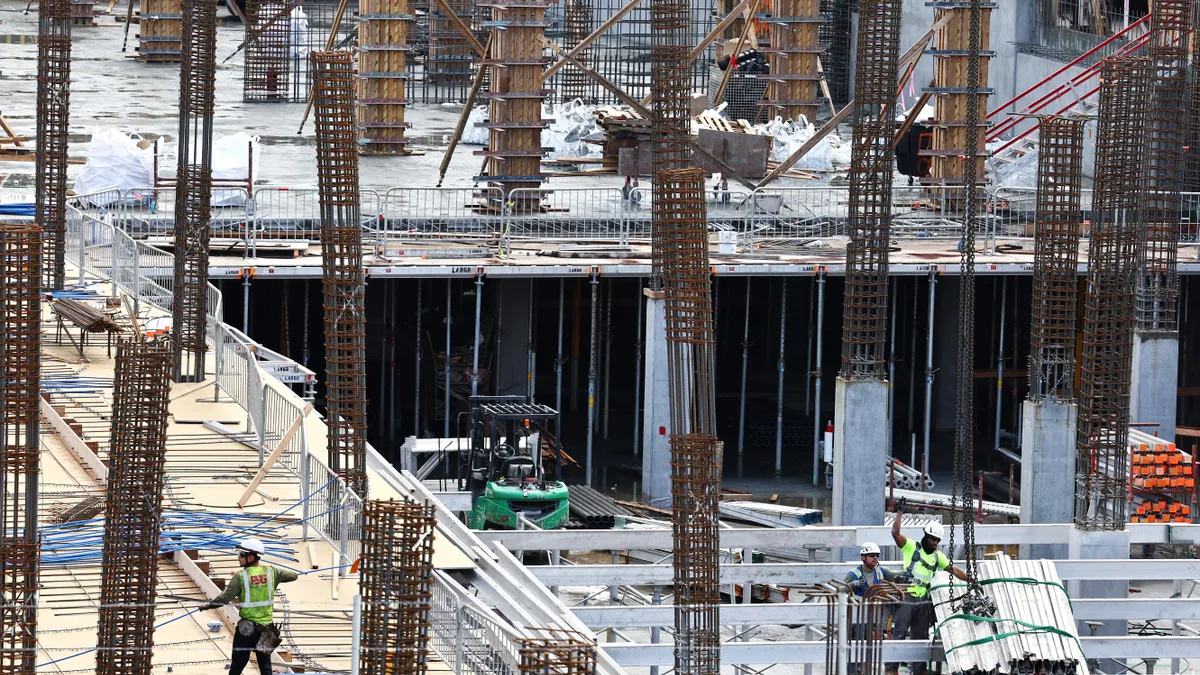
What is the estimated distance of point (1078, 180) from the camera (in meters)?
35.0

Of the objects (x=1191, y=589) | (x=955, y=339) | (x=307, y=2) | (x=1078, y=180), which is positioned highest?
(x=307, y=2)

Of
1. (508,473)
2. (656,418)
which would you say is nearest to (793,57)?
(656,418)

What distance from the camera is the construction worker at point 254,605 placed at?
2067 centimetres

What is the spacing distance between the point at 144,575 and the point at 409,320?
24701mm

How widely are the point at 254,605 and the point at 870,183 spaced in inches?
652

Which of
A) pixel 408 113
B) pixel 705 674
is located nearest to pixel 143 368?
pixel 705 674

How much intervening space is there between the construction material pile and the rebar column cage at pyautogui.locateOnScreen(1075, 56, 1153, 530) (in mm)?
5972

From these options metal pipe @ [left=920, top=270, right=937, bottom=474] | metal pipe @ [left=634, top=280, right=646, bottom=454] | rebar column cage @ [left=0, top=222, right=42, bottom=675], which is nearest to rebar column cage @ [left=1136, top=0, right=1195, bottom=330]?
metal pipe @ [left=920, top=270, right=937, bottom=474]

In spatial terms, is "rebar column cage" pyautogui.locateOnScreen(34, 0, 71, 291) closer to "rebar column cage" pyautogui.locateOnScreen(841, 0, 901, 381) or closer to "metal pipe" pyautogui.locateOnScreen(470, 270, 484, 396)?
"metal pipe" pyautogui.locateOnScreen(470, 270, 484, 396)

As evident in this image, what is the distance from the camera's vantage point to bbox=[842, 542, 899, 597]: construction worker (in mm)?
26406

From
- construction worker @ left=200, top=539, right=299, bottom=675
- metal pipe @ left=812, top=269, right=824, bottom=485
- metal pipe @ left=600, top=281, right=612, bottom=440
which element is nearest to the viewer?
construction worker @ left=200, top=539, right=299, bottom=675

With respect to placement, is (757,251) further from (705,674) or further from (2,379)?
(2,379)

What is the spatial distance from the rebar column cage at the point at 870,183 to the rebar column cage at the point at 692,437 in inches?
402

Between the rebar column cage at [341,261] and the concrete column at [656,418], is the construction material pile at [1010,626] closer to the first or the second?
the rebar column cage at [341,261]
